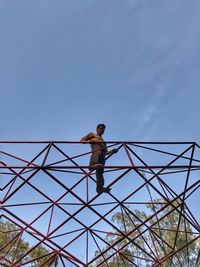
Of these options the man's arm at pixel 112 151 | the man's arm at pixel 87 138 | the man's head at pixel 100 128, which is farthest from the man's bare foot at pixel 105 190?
the man's head at pixel 100 128

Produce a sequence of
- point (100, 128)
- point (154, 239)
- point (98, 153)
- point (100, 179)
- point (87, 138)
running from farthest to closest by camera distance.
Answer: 1. point (154, 239)
2. point (100, 128)
3. point (87, 138)
4. point (100, 179)
5. point (98, 153)

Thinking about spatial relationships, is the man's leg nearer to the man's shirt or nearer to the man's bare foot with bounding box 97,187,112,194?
the man's bare foot with bounding box 97,187,112,194

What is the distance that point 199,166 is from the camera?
9.31m

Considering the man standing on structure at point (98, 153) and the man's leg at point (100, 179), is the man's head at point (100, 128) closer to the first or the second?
the man standing on structure at point (98, 153)

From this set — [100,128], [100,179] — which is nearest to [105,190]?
[100,179]

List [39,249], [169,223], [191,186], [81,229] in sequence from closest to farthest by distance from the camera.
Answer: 1. [191,186]
2. [81,229]
3. [39,249]
4. [169,223]

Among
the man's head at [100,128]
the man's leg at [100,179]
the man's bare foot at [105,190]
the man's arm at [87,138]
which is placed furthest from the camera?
the man's head at [100,128]

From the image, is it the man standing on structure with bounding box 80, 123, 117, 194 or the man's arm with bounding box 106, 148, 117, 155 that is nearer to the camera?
the man standing on structure with bounding box 80, 123, 117, 194

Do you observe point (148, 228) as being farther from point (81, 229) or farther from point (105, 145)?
point (105, 145)

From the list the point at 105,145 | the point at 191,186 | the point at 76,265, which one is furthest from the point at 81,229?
the point at 191,186

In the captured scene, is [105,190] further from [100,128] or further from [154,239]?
[154,239]

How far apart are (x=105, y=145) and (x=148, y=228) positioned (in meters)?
3.79

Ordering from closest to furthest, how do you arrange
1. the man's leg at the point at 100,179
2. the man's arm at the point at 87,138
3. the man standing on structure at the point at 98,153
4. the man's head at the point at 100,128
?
the man standing on structure at the point at 98,153
the man's leg at the point at 100,179
the man's arm at the point at 87,138
the man's head at the point at 100,128

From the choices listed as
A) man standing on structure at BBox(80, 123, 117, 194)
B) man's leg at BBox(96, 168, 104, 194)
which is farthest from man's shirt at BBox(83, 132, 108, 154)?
man's leg at BBox(96, 168, 104, 194)
